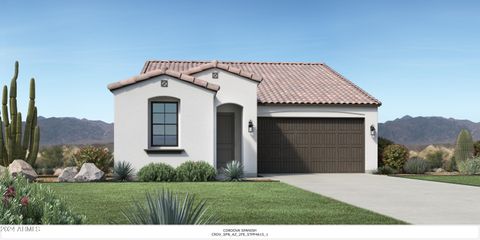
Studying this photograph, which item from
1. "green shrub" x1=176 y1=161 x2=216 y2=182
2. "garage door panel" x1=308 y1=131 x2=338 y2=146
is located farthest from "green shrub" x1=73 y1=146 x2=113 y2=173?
"garage door panel" x1=308 y1=131 x2=338 y2=146

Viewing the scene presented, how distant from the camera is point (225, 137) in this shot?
76.8 feet

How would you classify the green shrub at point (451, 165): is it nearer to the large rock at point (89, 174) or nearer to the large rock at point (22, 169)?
the large rock at point (89, 174)

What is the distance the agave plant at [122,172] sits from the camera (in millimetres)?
19344

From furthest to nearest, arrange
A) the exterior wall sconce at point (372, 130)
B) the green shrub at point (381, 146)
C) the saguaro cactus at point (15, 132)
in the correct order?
the green shrub at point (381, 146) → the exterior wall sconce at point (372, 130) → the saguaro cactus at point (15, 132)

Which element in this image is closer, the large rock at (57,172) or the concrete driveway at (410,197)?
the concrete driveway at (410,197)

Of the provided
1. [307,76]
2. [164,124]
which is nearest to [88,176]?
[164,124]

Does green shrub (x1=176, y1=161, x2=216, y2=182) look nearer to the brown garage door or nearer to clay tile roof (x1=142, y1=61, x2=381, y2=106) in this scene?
clay tile roof (x1=142, y1=61, x2=381, y2=106)

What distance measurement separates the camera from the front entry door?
23312 mm

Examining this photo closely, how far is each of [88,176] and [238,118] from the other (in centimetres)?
657

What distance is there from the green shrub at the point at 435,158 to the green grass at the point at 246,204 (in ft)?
45.2

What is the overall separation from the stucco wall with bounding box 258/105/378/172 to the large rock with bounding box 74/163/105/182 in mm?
6915

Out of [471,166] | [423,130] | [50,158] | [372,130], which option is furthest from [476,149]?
[423,130]

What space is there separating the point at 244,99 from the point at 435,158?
38.8 ft

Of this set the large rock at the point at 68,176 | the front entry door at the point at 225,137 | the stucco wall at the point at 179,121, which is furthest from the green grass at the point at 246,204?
the front entry door at the point at 225,137
